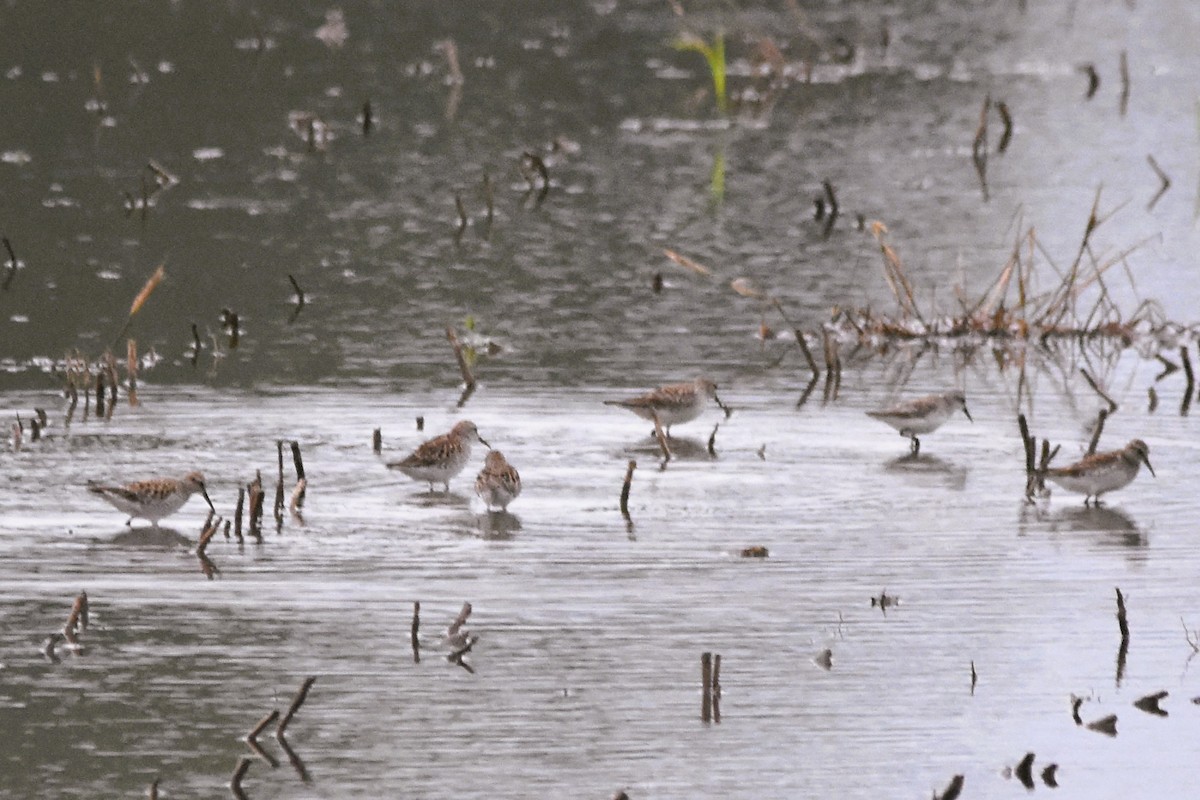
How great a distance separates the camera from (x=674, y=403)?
12805mm

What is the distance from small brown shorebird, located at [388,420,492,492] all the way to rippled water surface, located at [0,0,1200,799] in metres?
0.15

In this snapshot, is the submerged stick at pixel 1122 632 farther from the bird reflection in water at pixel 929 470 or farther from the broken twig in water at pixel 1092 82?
the broken twig in water at pixel 1092 82

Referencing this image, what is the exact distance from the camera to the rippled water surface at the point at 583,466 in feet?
26.9

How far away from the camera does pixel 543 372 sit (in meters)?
14.8

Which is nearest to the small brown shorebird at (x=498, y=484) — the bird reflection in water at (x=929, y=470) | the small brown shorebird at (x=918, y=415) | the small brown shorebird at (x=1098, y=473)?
the bird reflection in water at (x=929, y=470)

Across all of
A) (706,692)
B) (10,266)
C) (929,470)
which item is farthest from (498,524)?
(10,266)

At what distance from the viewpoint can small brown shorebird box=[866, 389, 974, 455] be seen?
41.3 feet

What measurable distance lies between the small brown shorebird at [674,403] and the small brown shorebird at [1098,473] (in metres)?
2.19

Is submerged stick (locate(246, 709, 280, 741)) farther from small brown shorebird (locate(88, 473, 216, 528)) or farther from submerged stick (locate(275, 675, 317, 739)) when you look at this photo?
small brown shorebird (locate(88, 473, 216, 528))

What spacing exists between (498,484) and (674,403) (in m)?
2.07

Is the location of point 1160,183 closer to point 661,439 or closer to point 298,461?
point 661,439

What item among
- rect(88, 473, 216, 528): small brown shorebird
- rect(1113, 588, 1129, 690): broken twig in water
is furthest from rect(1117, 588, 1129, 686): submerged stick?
rect(88, 473, 216, 528): small brown shorebird

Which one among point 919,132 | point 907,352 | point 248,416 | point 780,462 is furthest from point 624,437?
point 919,132

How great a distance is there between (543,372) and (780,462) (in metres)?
2.75
